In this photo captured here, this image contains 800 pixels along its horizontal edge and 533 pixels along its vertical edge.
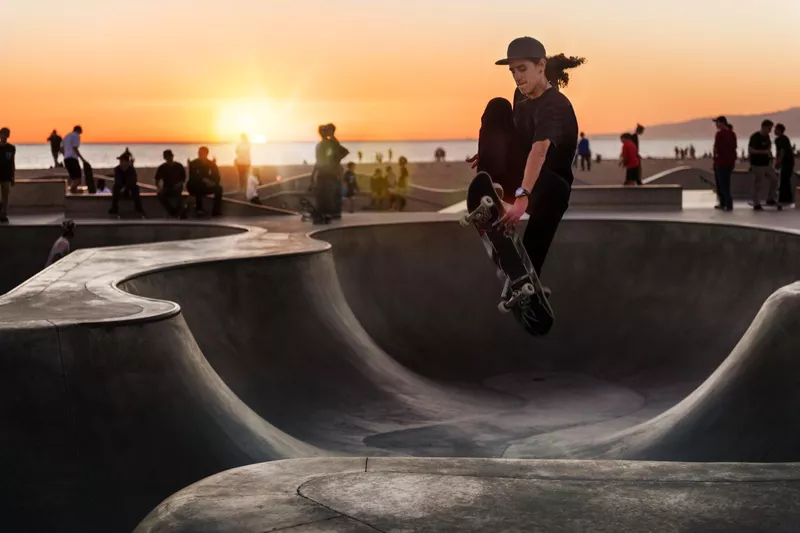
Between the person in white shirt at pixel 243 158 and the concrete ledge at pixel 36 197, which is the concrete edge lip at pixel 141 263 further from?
the person in white shirt at pixel 243 158

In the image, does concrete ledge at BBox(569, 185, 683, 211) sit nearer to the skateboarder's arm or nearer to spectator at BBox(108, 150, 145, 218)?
spectator at BBox(108, 150, 145, 218)

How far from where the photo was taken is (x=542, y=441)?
10492 mm

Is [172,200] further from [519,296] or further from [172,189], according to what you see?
[519,296]

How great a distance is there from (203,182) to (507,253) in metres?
16.7

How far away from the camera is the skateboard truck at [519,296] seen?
5883 mm

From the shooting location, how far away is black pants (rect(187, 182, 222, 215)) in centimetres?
2167

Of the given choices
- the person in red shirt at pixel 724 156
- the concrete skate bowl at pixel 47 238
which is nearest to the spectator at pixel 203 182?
the concrete skate bowl at pixel 47 238

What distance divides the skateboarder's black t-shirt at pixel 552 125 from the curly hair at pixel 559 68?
119 mm

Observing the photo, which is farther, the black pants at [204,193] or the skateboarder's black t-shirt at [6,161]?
the black pants at [204,193]

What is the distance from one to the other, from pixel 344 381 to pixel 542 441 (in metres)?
2.34

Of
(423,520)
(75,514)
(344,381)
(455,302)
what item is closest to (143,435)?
(75,514)

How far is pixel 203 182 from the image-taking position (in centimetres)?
2164

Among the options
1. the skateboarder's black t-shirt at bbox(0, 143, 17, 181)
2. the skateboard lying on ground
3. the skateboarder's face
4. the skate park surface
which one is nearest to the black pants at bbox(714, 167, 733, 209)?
the skate park surface

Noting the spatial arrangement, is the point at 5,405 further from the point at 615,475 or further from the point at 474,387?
the point at 474,387
